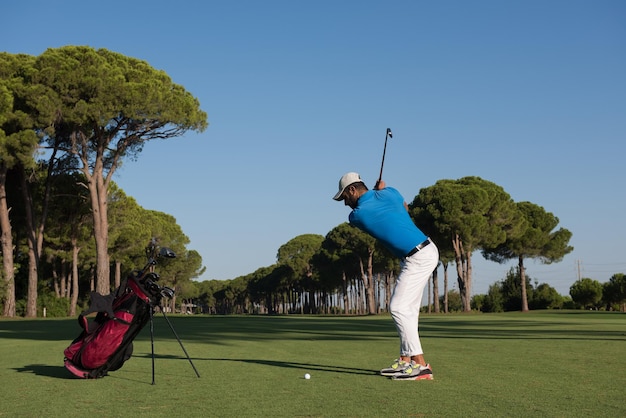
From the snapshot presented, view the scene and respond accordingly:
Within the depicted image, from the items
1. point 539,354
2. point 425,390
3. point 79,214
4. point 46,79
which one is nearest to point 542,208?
point 79,214

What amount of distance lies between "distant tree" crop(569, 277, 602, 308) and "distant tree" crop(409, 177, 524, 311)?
6862mm

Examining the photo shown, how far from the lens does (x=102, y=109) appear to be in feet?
117

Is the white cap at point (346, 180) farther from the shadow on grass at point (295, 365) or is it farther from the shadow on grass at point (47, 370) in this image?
the shadow on grass at point (47, 370)

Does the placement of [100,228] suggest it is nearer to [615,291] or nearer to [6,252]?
[6,252]

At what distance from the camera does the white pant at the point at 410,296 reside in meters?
7.18

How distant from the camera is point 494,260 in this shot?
66250mm

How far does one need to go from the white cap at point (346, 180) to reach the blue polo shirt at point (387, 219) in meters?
0.20

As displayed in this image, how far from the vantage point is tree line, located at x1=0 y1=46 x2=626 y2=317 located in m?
35.5

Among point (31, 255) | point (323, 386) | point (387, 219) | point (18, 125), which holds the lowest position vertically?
point (323, 386)

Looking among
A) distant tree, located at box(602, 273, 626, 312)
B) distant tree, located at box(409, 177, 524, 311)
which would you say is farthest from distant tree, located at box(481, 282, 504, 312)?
distant tree, located at box(602, 273, 626, 312)

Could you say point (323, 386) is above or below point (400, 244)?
below

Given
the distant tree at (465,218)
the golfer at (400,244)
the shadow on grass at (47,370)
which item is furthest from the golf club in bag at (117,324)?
the distant tree at (465,218)

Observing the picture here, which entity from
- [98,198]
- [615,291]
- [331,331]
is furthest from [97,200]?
[615,291]

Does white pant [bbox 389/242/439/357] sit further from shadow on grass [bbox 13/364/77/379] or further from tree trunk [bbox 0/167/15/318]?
tree trunk [bbox 0/167/15/318]
